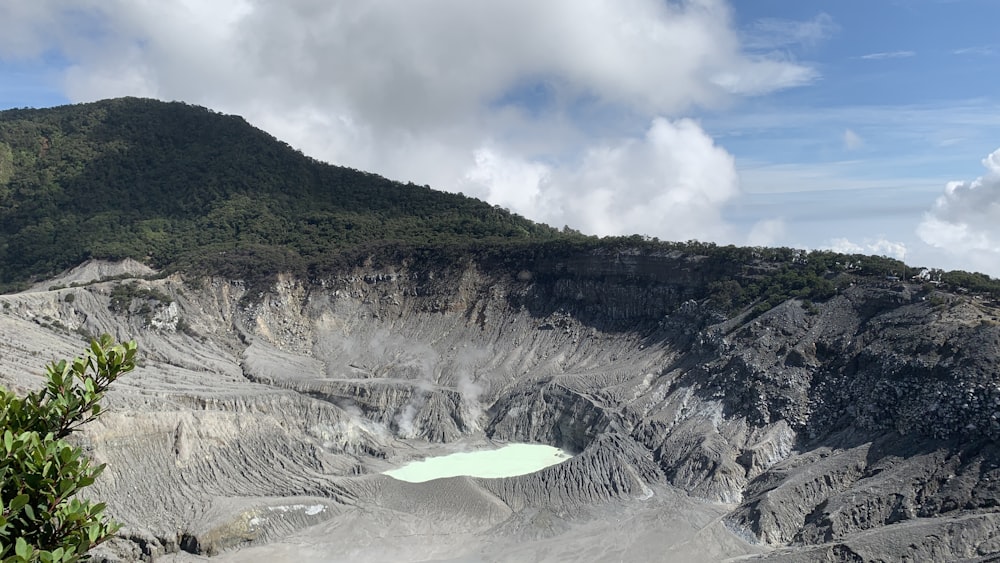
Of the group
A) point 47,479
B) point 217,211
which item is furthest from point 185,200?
point 47,479

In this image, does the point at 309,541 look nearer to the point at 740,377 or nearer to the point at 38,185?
the point at 740,377

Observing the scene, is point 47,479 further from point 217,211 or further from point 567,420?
point 217,211

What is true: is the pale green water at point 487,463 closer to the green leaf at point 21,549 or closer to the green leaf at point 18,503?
the green leaf at point 18,503

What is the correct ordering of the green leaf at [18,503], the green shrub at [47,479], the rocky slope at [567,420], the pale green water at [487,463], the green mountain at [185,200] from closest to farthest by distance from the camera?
1. the green leaf at [18,503]
2. the green shrub at [47,479]
3. the rocky slope at [567,420]
4. the pale green water at [487,463]
5. the green mountain at [185,200]

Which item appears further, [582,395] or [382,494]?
[582,395]

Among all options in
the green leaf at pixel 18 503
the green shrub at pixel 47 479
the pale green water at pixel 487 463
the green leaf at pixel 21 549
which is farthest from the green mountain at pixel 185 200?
the green leaf at pixel 21 549

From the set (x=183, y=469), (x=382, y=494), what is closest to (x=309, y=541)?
(x=382, y=494)
